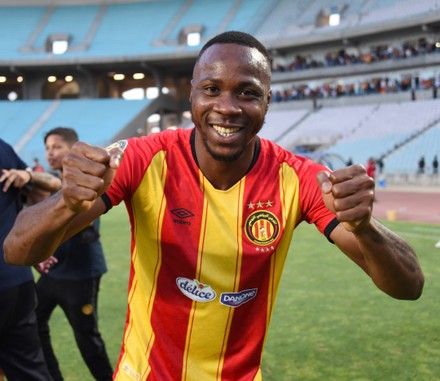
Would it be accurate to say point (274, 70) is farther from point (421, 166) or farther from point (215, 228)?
point (215, 228)

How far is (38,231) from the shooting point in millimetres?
1785

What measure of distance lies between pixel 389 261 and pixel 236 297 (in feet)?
2.05

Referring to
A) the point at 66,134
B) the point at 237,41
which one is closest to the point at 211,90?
the point at 237,41

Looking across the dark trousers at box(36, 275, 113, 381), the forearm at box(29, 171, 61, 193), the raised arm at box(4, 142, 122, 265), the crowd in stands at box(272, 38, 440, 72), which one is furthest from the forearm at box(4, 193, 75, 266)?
the crowd in stands at box(272, 38, 440, 72)

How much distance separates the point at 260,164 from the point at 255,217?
9.3 inches

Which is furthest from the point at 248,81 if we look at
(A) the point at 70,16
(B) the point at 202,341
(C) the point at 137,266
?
(A) the point at 70,16

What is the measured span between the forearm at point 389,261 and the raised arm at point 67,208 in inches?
33.7

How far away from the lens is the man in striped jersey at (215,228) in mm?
1962

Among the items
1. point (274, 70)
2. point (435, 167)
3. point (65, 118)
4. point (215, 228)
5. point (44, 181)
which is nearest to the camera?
point (215, 228)

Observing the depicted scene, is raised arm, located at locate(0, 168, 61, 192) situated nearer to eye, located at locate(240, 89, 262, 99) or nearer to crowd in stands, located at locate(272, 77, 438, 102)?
eye, located at locate(240, 89, 262, 99)

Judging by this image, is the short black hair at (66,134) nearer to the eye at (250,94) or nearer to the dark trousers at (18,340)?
the dark trousers at (18,340)

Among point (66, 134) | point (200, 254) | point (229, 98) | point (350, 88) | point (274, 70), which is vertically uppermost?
point (274, 70)

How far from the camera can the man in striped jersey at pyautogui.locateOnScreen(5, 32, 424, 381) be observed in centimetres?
196

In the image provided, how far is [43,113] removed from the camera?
1602 inches
